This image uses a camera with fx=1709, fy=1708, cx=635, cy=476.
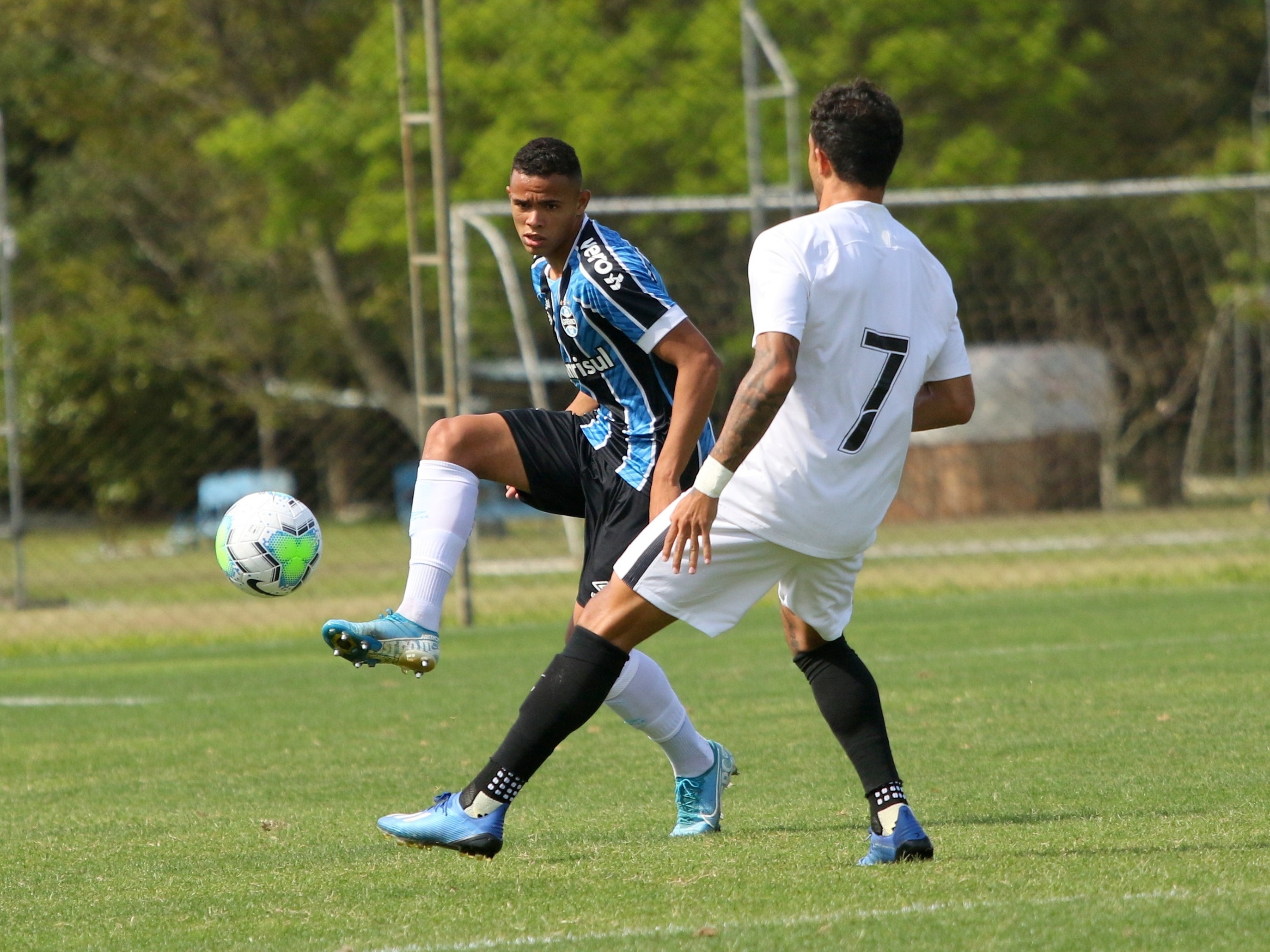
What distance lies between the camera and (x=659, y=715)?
16.5ft

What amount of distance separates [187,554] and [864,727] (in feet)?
61.1

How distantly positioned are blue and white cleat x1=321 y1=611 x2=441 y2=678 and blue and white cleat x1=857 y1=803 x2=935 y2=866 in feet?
4.02

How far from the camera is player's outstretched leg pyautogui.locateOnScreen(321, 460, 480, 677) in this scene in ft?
14.4

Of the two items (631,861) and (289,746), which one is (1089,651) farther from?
(631,861)

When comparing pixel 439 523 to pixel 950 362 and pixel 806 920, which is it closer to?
pixel 950 362

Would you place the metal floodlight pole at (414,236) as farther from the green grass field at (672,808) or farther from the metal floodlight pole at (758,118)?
the metal floodlight pole at (758,118)

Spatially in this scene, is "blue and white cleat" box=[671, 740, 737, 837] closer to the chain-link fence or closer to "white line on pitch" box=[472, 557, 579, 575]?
the chain-link fence

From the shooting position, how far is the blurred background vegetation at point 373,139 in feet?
91.0

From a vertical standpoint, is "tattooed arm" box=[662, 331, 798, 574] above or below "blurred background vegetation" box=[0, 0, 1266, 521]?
below

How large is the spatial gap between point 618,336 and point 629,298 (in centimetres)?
18

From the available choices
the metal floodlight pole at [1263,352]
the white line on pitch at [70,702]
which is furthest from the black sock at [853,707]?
the metal floodlight pole at [1263,352]

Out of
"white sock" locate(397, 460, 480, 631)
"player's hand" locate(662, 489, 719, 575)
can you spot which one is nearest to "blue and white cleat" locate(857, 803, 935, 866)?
"player's hand" locate(662, 489, 719, 575)

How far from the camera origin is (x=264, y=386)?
31453 millimetres

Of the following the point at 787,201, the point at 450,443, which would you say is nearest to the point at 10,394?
the point at 787,201
